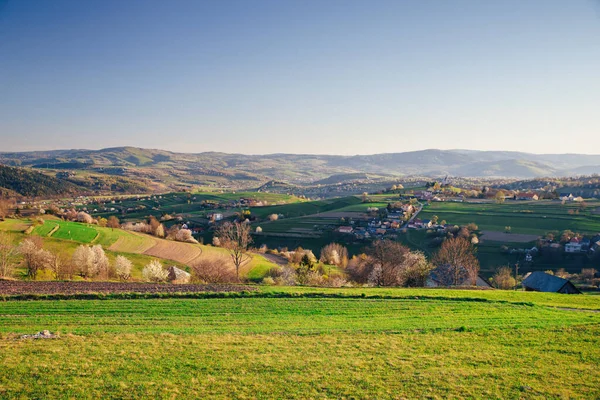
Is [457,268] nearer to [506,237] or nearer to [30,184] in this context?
[506,237]

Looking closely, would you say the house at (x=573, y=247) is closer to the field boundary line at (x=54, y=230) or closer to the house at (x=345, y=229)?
the house at (x=345, y=229)

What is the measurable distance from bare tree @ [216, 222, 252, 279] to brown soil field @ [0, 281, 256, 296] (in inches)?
590

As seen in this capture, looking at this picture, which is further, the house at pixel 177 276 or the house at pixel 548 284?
the house at pixel 177 276

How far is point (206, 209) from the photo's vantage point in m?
139

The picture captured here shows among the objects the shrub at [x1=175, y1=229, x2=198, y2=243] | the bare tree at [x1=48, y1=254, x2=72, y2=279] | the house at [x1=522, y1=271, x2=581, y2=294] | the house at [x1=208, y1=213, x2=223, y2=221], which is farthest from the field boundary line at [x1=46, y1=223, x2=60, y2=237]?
the house at [x1=522, y1=271, x2=581, y2=294]

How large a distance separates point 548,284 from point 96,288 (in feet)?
160

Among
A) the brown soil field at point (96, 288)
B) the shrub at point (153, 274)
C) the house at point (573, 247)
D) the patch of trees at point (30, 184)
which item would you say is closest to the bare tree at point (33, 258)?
the shrub at point (153, 274)

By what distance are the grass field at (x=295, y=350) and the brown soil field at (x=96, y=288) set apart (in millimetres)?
2609

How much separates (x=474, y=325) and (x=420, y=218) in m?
89.0

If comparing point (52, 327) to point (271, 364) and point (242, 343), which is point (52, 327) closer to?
point (242, 343)

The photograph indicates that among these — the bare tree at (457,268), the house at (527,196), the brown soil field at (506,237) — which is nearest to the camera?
the bare tree at (457,268)

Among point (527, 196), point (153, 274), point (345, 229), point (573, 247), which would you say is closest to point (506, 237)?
point (573, 247)

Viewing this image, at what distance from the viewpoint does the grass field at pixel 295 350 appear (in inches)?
458

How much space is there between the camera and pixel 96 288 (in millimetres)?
27203
